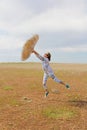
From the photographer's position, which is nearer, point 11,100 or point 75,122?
point 75,122

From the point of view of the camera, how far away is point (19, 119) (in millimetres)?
13633

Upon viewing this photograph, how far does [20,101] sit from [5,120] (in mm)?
4060

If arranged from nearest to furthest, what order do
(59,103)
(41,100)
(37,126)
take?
1. (37,126)
2. (59,103)
3. (41,100)

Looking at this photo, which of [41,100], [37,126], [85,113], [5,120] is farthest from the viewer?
[41,100]

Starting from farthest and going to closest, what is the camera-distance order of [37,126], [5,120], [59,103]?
[59,103]
[5,120]
[37,126]

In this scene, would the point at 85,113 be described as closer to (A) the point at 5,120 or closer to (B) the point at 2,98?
(A) the point at 5,120

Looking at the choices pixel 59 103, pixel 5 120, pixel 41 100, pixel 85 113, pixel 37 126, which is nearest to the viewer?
pixel 37 126

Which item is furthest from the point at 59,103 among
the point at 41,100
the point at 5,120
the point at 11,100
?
the point at 5,120

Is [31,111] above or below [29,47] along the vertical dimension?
below

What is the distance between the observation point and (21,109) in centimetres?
1548

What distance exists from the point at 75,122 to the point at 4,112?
10.6 ft

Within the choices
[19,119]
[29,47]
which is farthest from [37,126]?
[29,47]

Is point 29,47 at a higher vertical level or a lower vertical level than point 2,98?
higher

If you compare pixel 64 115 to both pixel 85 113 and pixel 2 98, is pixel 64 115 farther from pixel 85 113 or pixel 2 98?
pixel 2 98
